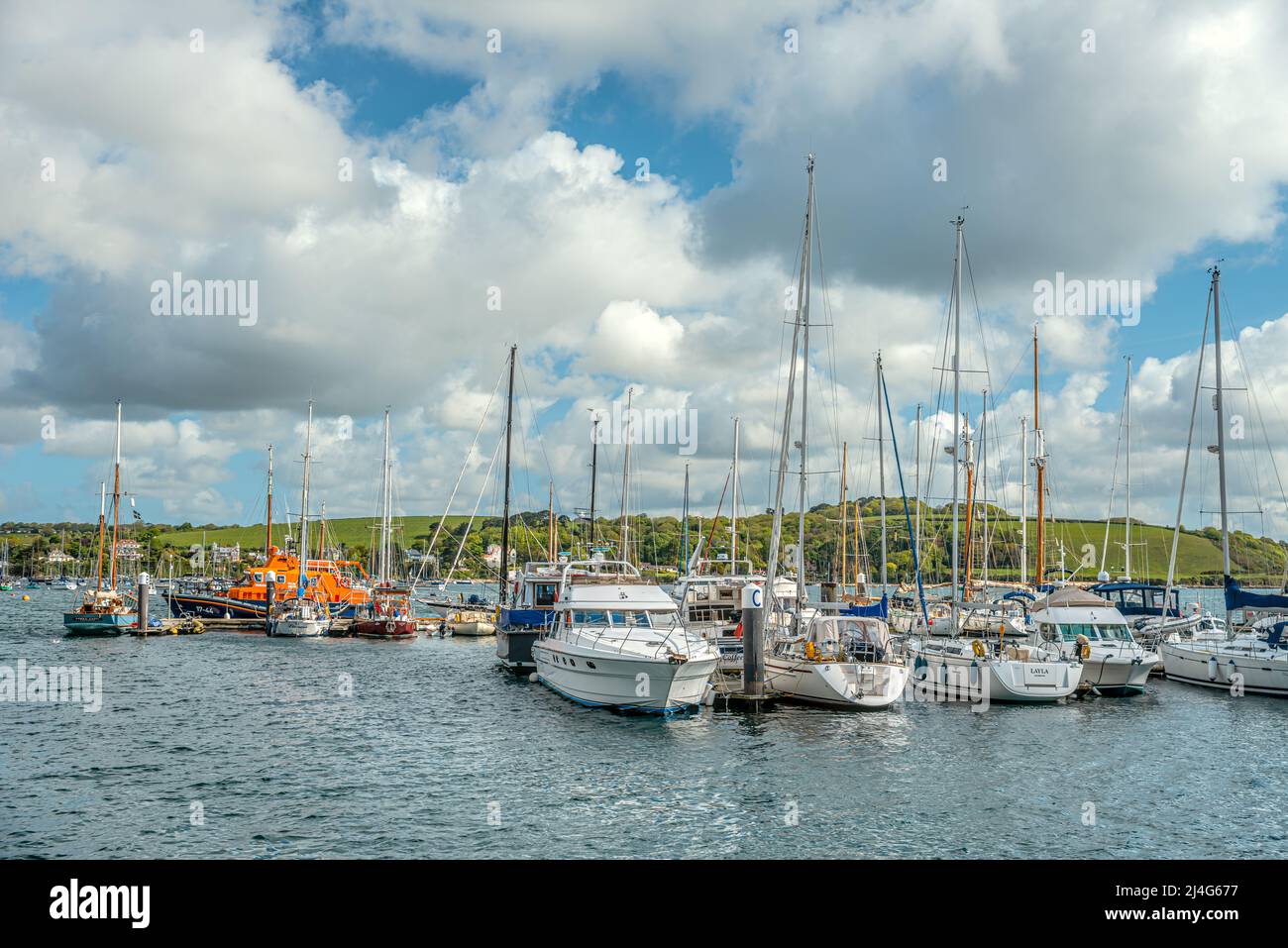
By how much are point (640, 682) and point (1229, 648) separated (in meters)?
30.8

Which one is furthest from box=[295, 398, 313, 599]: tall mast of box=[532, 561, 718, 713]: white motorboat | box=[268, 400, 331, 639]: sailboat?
box=[532, 561, 718, 713]: white motorboat

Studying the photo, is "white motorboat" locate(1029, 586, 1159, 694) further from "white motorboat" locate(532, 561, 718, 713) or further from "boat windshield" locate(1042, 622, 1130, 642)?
"white motorboat" locate(532, 561, 718, 713)

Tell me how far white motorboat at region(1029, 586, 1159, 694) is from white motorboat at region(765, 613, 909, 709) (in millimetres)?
9024

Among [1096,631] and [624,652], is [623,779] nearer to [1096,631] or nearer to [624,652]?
[624,652]

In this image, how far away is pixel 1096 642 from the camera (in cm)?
4281

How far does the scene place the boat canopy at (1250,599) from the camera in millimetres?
44188

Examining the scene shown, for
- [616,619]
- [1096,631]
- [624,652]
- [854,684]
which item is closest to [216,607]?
[616,619]

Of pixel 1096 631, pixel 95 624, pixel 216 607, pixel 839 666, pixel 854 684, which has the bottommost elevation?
pixel 216 607
